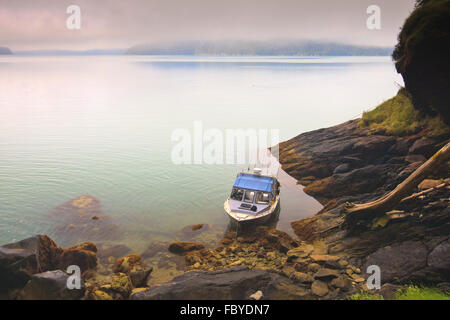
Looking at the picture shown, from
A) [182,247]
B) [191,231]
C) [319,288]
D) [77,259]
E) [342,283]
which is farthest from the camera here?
[191,231]

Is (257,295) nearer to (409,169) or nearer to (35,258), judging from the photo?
(35,258)

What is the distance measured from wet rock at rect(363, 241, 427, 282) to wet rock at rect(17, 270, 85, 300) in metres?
16.0

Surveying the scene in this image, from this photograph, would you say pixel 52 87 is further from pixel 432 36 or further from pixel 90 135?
pixel 432 36

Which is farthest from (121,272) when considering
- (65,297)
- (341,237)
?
(341,237)

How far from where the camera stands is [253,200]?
2709cm

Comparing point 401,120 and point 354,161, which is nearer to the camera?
point 354,161

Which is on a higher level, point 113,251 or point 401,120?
point 401,120

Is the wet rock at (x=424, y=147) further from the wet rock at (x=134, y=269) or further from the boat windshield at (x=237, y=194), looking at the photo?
the wet rock at (x=134, y=269)

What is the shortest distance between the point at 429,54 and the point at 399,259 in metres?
16.7

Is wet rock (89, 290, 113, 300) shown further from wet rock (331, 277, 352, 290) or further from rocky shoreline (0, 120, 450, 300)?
wet rock (331, 277, 352, 290)

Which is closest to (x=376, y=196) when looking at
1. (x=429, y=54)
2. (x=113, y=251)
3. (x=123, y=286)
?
(x=429, y=54)

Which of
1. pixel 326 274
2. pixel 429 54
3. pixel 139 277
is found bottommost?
pixel 139 277

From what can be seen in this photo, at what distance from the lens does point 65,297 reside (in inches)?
626
